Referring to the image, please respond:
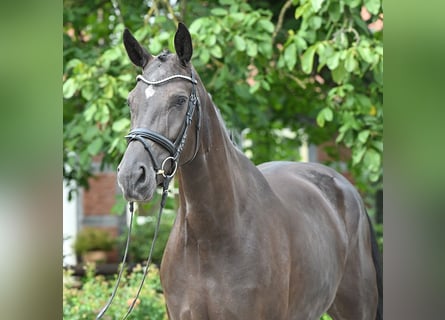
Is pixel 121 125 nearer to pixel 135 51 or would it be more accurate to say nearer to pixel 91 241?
pixel 135 51

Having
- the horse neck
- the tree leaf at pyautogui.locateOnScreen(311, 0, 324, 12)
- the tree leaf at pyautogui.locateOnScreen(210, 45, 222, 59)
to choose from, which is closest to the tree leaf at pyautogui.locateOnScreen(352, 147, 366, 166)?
the tree leaf at pyautogui.locateOnScreen(311, 0, 324, 12)

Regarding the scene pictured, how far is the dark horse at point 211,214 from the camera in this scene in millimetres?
2697

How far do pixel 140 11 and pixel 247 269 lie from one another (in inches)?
166

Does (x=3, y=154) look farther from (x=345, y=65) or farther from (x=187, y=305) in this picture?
(x=345, y=65)

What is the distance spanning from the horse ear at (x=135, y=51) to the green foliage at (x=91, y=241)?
35.8 ft

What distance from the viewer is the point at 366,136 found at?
223 inches

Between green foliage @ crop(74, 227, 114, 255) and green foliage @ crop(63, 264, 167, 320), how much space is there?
276 inches

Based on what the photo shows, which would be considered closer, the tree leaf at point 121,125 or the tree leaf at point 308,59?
the tree leaf at point 308,59

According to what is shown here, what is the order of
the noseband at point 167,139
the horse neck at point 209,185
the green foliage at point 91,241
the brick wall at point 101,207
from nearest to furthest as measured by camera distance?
the noseband at point 167,139 < the horse neck at point 209,185 < the green foliage at point 91,241 < the brick wall at point 101,207

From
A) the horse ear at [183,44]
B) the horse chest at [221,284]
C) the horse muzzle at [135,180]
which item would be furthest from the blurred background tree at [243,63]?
the horse muzzle at [135,180]

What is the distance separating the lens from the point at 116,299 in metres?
5.93

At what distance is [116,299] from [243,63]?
87.5 inches

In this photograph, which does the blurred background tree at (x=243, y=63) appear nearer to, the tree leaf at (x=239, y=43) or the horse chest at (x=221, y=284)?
the tree leaf at (x=239, y=43)

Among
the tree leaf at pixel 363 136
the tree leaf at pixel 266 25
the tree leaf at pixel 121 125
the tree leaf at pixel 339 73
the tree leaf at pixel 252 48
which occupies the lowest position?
the tree leaf at pixel 363 136
